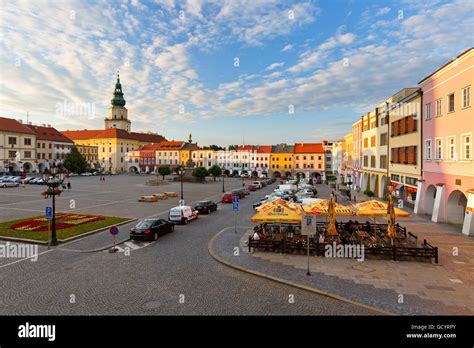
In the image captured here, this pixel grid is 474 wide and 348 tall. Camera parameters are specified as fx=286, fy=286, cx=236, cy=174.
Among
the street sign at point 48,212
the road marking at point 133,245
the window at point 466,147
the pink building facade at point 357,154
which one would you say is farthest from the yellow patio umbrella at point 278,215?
the pink building facade at point 357,154

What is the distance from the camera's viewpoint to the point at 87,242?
16891 mm

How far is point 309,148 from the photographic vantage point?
98.8 meters

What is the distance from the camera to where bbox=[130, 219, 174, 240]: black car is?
17266mm

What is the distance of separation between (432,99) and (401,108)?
24.8 ft

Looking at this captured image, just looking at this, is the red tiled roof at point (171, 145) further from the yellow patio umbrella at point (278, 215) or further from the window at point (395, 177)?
the yellow patio umbrella at point (278, 215)

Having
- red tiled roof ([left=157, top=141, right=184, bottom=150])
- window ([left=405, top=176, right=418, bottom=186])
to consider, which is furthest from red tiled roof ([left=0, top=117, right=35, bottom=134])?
window ([left=405, top=176, right=418, bottom=186])

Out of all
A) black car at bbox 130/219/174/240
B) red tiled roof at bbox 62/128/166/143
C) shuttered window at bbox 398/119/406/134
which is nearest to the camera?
black car at bbox 130/219/174/240

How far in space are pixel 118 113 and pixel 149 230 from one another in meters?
140

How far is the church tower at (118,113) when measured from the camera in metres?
141

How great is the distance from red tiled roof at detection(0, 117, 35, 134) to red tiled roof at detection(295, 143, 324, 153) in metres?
86.6

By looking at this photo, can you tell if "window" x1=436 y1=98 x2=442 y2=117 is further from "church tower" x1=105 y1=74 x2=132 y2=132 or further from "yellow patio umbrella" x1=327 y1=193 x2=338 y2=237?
"church tower" x1=105 y1=74 x2=132 y2=132

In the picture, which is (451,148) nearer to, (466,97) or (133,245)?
(466,97)
